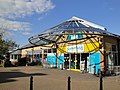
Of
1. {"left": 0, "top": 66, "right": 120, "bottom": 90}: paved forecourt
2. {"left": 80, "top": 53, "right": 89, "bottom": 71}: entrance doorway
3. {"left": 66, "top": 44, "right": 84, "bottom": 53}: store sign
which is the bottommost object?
{"left": 0, "top": 66, "right": 120, "bottom": 90}: paved forecourt

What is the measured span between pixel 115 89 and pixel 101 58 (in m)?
11.8

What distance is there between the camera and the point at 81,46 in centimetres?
2775

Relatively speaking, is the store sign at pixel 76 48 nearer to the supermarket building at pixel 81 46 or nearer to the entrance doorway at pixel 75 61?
the supermarket building at pixel 81 46

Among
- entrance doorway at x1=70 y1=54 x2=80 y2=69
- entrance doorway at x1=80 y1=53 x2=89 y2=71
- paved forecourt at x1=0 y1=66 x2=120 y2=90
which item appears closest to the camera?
paved forecourt at x1=0 y1=66 x2=120 y2=90

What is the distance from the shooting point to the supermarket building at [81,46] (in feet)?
73.8

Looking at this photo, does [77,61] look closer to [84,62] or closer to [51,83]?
[84,62]

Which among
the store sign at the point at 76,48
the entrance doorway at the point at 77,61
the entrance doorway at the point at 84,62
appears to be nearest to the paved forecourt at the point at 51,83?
the entrance doorway at the point at 84,62

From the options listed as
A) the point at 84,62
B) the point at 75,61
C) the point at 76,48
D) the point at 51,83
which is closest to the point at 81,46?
the point at 76,48

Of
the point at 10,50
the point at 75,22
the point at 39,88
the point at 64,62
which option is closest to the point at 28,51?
the point at 10,50

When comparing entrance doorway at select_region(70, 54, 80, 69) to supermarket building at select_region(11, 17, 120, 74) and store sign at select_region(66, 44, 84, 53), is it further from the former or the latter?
store sign at select_region(66, 44, 84, 53)

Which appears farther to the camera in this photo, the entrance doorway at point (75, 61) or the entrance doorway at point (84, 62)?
the entrance doorway at point (75, 61)

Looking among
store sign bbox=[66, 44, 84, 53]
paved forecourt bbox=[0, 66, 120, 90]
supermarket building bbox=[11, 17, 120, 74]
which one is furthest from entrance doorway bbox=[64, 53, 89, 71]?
paved forecourt bbox=[0, 66, 120, 90]

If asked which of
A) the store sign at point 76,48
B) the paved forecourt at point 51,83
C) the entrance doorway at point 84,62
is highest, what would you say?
the store sign at point 76,48

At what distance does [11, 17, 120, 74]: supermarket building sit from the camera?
22.5 m
